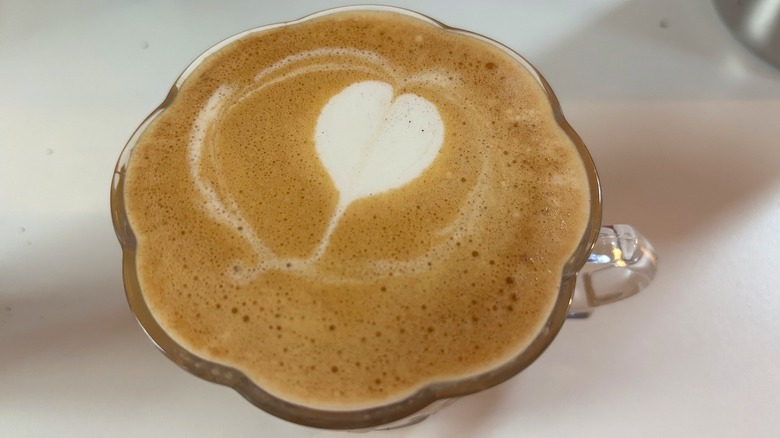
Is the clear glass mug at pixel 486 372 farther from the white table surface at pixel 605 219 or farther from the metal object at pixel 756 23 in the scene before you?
the metal object at pixel 756 23

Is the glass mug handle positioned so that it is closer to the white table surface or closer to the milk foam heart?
the white table surface

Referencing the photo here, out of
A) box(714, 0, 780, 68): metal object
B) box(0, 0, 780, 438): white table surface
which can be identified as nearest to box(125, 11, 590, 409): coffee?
box(0, 0, 780, 438): white table surface

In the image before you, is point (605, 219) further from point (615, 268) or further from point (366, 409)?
point (366, 409)

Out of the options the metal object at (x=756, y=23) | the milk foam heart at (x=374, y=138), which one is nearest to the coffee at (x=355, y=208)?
the milk foam heart at (x=374, y=138)

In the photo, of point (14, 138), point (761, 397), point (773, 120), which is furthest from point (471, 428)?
point (14, 138)

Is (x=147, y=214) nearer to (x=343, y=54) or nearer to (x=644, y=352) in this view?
(x=343, y=54)
